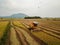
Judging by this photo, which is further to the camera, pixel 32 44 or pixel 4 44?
pixel 4 44

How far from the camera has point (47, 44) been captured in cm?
1245

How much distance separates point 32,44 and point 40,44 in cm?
76

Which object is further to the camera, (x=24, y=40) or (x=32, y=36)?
(x=32, y=36)

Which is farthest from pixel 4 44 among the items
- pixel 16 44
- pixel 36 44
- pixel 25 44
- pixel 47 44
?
pixel 47 44

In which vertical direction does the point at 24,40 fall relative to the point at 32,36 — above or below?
above

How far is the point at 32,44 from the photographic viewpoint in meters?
12.4

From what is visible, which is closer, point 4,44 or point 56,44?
point 56,44

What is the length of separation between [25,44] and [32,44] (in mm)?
690

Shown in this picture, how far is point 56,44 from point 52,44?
14.1 inches

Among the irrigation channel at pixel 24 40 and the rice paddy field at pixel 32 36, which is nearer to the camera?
the irrigation channel at pixel 24 40

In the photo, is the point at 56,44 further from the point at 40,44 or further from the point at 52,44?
the point at 40,44

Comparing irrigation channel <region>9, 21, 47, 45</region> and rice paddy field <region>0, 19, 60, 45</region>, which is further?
rice paddy field <region>0, 19, 60, 45</region>

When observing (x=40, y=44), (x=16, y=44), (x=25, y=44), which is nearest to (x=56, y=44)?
(x=40, y=44)

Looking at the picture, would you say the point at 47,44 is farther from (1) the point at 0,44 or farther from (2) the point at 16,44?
(1) the point at 0,44
